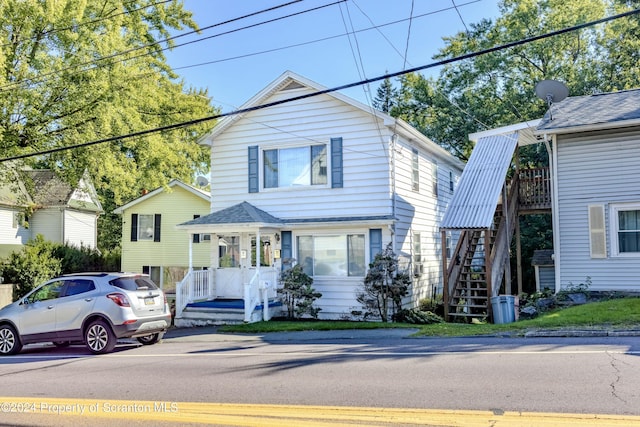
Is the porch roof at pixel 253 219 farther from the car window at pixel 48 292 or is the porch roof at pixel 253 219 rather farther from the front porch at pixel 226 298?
the car window at pixel 48 292

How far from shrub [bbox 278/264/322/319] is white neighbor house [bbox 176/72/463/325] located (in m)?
0.61

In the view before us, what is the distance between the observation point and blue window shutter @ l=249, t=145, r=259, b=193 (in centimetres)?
Answer: 1841

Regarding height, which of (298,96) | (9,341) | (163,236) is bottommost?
(9,341)

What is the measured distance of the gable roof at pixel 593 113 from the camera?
633 inches

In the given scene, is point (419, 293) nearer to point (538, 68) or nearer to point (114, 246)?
point (538, 68)

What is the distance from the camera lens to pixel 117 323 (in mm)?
11586

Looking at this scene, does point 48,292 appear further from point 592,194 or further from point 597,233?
point 592,194

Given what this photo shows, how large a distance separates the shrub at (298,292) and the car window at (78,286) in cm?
606

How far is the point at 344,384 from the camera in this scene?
7457 mm

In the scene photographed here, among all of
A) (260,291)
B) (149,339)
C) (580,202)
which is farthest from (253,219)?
(580,202)

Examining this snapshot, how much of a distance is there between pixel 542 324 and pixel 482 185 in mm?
5973

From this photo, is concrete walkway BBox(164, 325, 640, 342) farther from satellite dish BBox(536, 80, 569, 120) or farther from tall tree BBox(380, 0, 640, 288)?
tall tree BBox(380, 0, 640, 288)

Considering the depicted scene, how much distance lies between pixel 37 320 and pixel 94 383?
476 centimetres

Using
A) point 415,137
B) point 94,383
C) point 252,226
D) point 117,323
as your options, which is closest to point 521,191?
point 415,137
